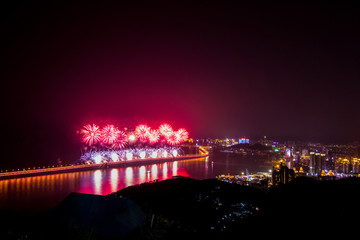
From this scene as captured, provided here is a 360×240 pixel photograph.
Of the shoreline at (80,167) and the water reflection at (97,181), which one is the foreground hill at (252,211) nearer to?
the water reflection at (97,181)

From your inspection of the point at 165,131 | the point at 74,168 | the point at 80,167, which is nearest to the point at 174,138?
the point at 165,131

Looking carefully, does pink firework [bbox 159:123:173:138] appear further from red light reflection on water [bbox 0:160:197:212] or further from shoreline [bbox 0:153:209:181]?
red light reflection on water [bbox 0:160:197:212]

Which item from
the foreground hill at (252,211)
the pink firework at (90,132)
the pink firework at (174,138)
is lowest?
the pink firework at (174,138)

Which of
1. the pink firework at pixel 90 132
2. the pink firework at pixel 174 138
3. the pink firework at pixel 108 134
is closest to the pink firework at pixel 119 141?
the pink firework at pixel 108 134

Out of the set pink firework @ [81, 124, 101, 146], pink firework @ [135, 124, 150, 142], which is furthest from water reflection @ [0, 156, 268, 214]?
pink firework @ [135, 124, 150, 142]

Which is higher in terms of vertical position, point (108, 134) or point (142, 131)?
point (142, 131)

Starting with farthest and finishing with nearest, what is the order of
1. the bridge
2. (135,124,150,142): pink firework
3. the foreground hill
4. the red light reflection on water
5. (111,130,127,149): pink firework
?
(135,124,150,142): pink firework → (111,130,127,149): pink firework → the bridge → the red light reflection on water → the foreground hill

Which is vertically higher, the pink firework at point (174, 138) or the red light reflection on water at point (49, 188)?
the pink firework at point (174, 138)

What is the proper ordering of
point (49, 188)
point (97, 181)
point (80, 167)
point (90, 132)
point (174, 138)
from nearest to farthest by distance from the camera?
point (49, 188) → point (97, 181) → point (80, 167) → point (90, 132) → point (174, 138)

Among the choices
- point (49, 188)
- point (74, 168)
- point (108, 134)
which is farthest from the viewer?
point (108, 134)

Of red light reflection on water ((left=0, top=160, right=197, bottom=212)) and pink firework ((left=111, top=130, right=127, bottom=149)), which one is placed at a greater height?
pink firework ((left=111, top=130, right=127, bottom=149))

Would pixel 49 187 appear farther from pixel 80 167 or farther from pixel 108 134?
pixel 108 134
